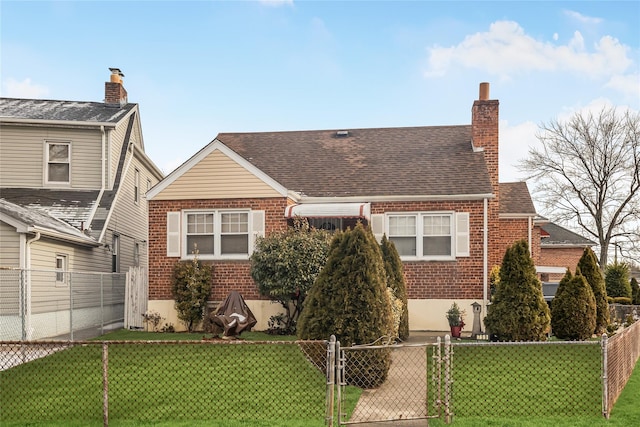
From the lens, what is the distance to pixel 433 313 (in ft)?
55.0

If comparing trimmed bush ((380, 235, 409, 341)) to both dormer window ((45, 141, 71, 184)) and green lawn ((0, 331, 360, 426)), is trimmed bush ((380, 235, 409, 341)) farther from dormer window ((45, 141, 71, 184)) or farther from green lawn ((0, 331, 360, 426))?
dormer window ((45, 141, 71, 184))

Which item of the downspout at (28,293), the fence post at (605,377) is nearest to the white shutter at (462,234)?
the fence post at (605,377)

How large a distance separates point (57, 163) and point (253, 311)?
29.8ft

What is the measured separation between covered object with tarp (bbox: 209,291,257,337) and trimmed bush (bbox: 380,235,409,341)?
376 centimetres

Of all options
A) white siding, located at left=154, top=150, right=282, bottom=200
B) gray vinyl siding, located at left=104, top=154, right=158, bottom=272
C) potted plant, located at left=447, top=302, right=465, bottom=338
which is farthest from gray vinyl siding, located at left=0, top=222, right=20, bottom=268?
potted plant, located at left=447, top=302, right=465, bottom=338

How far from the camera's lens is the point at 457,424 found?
6879 millimetres

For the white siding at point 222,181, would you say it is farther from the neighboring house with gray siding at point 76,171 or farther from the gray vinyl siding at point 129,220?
the gray vinyl siding at point 129,220

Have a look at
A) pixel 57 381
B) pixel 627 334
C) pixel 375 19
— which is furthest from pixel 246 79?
pixel 627 334

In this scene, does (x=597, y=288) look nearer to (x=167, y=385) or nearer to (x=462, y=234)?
(x=462, y=234)

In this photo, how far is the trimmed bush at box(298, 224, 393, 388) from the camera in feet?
28.4

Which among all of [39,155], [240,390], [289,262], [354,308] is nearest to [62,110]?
[39,155]

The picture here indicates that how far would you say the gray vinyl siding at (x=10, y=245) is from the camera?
14211mm

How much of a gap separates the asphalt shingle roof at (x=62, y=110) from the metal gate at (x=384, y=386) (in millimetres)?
14832

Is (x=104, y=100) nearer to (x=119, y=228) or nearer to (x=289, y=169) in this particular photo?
(x=119, y=228)
